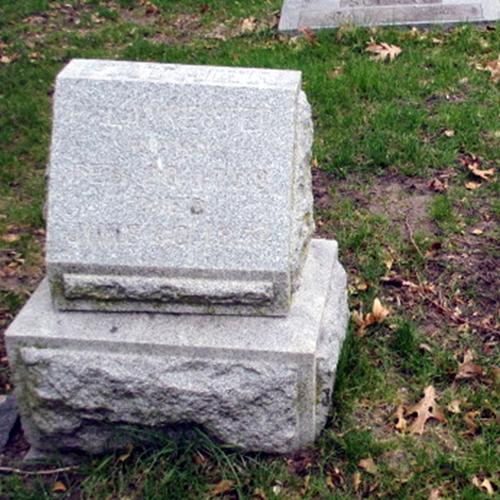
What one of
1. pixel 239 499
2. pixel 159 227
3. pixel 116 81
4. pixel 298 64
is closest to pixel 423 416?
pixel 239 499

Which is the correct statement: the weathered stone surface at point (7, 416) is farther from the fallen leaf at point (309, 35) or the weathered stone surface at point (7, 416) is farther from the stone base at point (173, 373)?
the fallen leaf at point (309, 35)

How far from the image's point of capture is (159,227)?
11.1 ft

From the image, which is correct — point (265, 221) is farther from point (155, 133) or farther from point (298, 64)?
point (298, 64)

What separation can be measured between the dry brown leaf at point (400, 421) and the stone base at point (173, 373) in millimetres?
356

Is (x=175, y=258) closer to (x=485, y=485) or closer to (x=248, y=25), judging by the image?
(x=485, y=485)

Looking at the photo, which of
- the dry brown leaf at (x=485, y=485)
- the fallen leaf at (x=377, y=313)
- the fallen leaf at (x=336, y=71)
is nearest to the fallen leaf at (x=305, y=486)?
the dry brown leaf at (x=485, y=485)

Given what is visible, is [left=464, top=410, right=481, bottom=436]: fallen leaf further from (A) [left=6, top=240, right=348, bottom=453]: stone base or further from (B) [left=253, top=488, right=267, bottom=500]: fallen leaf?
(B) [left=253, top=488, right=267, bottom=500]: fallen leaf

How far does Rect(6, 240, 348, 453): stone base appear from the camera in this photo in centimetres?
335

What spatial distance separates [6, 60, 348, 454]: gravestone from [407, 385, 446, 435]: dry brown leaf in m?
0.48

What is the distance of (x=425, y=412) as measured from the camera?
3.72m

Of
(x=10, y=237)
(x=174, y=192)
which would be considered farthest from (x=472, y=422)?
(x=10, y=237)

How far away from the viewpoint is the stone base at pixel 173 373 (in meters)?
3.35

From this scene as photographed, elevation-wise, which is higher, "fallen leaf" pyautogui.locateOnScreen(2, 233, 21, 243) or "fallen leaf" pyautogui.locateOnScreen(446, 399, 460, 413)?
"fallen leaf" pyautogui.locateOnScreen(446, 399, 460, 413)

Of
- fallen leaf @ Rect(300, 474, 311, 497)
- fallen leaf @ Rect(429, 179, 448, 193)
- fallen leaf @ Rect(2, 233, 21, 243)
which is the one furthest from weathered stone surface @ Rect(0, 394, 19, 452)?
fallen leaf @ Rect(429, 179, 448, 193)
